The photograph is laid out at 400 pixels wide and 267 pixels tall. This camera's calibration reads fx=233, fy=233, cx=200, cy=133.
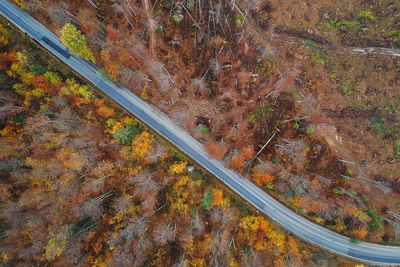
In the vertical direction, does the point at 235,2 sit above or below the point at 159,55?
above

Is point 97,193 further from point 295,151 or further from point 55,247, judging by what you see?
point 295,151

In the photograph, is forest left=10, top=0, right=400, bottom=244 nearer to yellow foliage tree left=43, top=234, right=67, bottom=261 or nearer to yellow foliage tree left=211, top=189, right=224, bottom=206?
yellow foliage tree left=211, top=189, right=224, bottom=206

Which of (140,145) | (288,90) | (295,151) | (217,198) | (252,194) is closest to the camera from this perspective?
Result: (140,145)

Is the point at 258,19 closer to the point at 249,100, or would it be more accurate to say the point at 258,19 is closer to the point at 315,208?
the point at 249,100

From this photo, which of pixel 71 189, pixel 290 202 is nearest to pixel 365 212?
pixel 290 202

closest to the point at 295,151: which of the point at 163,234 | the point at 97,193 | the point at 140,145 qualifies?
the point at 163,234

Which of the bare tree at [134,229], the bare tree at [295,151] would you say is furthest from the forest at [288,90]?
the bare tree at [134,229]

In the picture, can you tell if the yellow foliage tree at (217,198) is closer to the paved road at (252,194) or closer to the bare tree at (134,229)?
the paved road at (252,194)

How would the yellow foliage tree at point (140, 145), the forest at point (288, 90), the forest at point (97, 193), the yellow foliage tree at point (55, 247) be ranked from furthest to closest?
the forest at point (288, 90) → the yellow foliage tree at point (140, 145) → the forest at point (97, 193) → the yellow foliage tree at point (55, 247)
